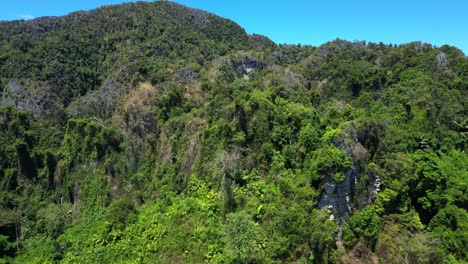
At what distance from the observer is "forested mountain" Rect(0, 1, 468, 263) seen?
26.9 metres

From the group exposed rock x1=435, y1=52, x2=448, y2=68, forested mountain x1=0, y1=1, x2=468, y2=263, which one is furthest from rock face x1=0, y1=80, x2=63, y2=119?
exposed rock x1=435, y1=52, x2=448, y2=68

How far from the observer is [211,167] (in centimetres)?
3125

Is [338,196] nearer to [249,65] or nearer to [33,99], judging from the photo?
[249,65]

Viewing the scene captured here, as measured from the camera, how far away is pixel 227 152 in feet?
101

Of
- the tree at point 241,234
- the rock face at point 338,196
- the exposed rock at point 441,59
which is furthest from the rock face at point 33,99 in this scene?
the exposed rock at point 441,59

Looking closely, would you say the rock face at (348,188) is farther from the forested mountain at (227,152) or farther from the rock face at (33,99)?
the rock face at (33,99)

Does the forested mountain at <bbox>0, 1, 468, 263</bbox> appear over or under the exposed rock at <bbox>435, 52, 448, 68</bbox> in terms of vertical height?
under

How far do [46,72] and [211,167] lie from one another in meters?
37.6

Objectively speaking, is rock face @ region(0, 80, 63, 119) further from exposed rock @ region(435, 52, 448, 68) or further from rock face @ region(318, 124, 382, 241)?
exposed rock @ region(435, 52, 448, 68)

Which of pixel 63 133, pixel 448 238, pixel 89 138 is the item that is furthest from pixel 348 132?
pixel 63 133

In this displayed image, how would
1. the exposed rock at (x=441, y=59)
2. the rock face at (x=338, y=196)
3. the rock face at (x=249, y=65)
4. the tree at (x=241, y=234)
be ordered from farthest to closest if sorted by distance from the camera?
the rock face at (x=249, y=65)
the exposed rock at (x=441, y=59)
the rock face at (x=338, y=196)
the tree at (x=241, y=234)

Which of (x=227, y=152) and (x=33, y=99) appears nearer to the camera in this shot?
(x=227, y=152)

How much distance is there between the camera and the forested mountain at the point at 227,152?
26891 millimetres

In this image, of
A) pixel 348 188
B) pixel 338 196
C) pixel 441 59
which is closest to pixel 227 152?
pixel 338 196
